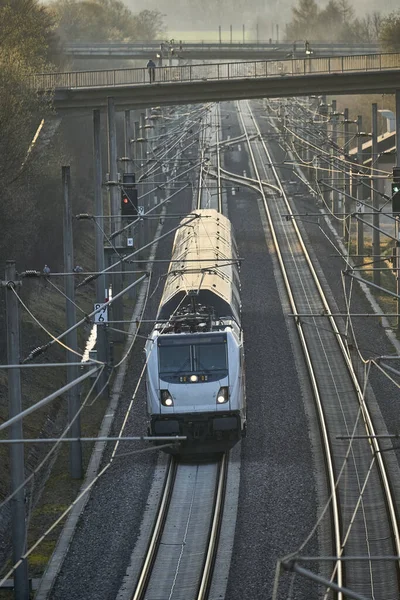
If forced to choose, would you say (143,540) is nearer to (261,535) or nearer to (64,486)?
(261,535)

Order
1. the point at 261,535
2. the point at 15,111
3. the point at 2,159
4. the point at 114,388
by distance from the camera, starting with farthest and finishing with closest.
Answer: the point at 15,111, the point at 2,159, the point at 114,388, the point at 261,535

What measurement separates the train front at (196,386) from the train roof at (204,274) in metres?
1.85

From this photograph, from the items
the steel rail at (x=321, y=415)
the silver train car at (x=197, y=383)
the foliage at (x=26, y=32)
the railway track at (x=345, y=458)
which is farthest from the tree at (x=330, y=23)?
the silver train car at (x=197, y=383)

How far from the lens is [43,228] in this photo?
4894cm

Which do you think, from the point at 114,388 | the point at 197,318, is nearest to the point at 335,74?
the point at 114,388

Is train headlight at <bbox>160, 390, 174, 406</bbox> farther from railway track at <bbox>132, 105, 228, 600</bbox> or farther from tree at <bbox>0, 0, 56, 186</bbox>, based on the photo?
tree at <bbox>0, 0, 56, 186</bbox>

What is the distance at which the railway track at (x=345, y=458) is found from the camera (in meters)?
21.3

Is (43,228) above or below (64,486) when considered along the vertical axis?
above

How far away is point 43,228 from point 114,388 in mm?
14864

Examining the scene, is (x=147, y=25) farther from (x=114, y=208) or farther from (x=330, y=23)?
(x=114, y=208)

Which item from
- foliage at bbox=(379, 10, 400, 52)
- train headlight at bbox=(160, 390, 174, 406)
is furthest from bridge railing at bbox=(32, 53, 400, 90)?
foliage at bbox=(379, 10, 400, 52)

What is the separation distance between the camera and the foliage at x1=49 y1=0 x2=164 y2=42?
4644 inches

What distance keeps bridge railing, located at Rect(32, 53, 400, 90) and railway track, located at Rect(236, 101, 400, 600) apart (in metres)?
8.28

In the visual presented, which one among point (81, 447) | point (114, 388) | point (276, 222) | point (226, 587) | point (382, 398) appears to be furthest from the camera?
point (276, 222)
